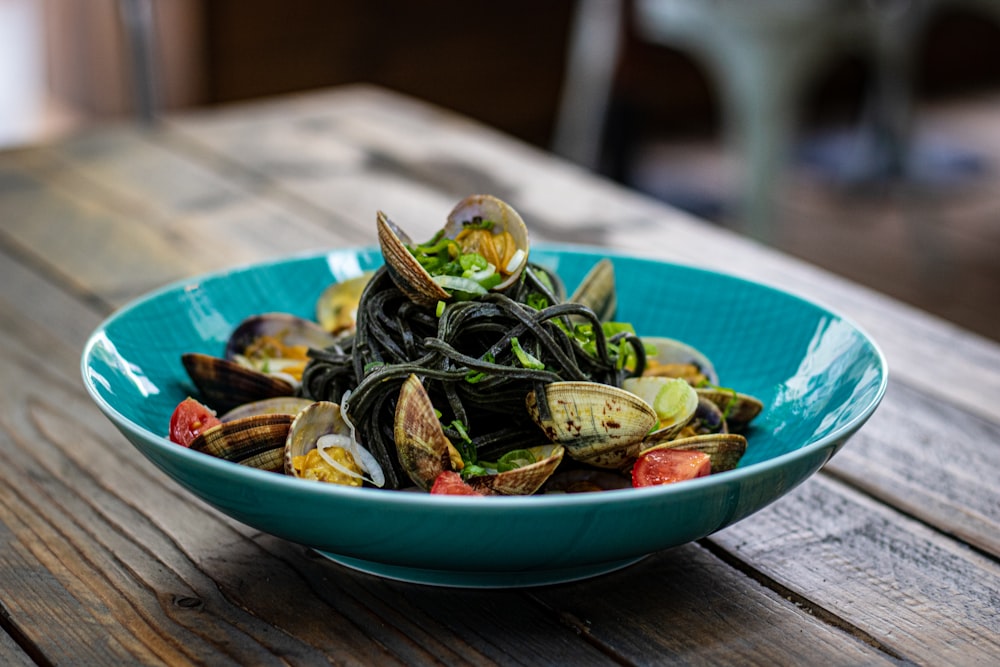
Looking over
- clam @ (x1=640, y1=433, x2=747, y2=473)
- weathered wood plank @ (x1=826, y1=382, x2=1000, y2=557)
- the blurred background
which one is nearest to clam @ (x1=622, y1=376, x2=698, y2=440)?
clam @ (x1=640, y1=433, x2=747, y2=473)

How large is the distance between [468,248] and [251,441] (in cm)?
25

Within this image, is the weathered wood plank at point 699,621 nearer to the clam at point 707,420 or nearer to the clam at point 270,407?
the clam at point 707,420

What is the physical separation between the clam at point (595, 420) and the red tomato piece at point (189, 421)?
25 cm

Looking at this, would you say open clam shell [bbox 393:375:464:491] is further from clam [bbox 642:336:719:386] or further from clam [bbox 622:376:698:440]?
clam [bbox 642:336:719:386]

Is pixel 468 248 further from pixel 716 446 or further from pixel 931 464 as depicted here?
pixel 931 464

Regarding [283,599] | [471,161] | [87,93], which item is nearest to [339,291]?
[283,599]

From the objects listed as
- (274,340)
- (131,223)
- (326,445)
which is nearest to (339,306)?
(274,340)

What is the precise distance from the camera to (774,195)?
3.34 metres

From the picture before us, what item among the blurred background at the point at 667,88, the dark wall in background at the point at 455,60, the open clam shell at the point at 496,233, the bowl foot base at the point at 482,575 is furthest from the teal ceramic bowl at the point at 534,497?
the dark wall in background at the point at 455,60

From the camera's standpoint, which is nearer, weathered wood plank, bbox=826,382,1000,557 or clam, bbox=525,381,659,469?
clam, bbox=525,381,659,469

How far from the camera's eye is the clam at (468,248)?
0.85 m

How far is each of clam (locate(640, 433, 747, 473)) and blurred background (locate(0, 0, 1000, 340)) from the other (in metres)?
2.53

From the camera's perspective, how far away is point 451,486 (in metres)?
0.74

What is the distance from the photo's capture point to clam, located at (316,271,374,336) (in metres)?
1.08
